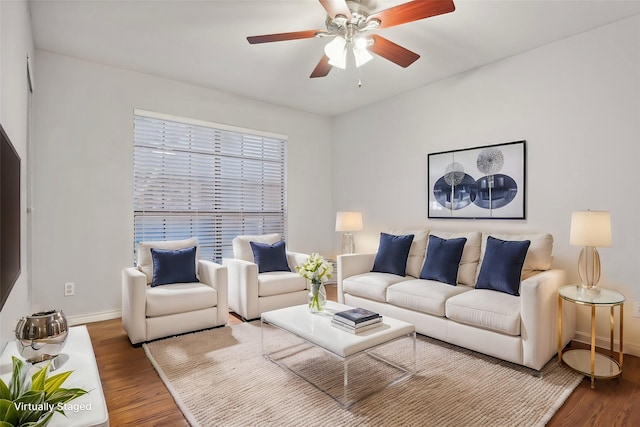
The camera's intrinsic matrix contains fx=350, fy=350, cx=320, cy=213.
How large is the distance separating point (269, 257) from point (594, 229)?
3.02 meters

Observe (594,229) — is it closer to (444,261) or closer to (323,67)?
(444,261)

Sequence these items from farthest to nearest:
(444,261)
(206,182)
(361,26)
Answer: (206,182) → (444,261) → (361,26)

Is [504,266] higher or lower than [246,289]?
higher

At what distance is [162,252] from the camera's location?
3.46 meters

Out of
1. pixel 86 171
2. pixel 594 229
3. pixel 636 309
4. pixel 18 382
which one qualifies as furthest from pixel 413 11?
pixel 86 171

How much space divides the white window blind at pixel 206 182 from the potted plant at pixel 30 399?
9.87 ft

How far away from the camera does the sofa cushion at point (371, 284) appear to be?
3.42 m

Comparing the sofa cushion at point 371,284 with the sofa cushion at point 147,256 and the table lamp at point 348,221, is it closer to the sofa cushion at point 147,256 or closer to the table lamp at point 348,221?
the table lamp at point 348,221

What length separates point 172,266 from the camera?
3.45m

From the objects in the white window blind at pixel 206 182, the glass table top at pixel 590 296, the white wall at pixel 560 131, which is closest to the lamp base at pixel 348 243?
the white wall at pixel 560 131

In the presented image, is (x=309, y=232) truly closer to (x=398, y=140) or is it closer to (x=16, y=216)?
(x=398, y=140)

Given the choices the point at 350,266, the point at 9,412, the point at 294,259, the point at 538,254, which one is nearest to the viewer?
the point at 9,412

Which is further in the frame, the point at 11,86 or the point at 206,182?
the point at 206,182

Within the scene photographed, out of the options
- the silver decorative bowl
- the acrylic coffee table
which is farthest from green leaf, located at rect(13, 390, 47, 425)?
the acrylic coffee table
